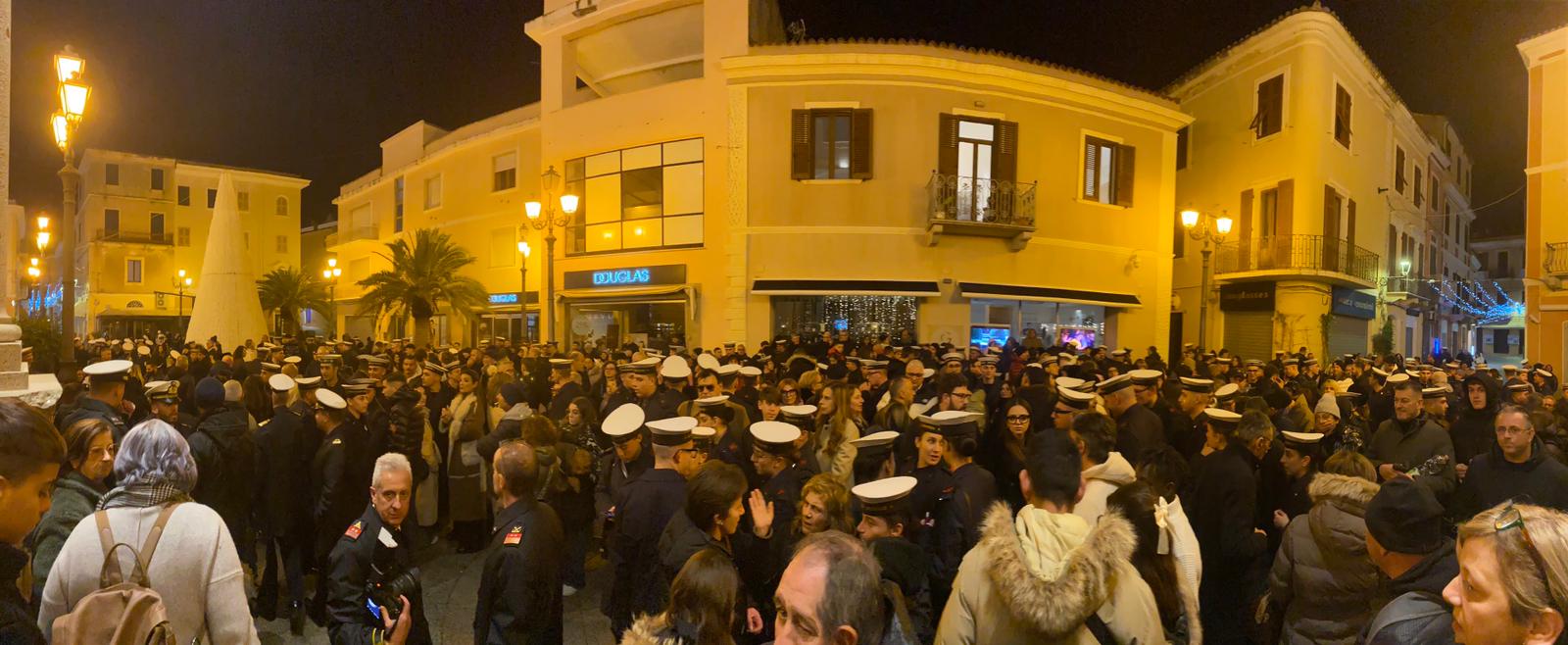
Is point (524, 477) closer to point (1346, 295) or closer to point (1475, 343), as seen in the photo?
point (1346, 295)

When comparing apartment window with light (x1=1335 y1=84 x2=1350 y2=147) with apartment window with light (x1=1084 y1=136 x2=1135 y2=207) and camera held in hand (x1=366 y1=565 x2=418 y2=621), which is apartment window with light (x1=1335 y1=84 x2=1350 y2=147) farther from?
camera held in hand (x1=366 y1=565 x2=418 y2=621)

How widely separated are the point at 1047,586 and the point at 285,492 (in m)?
5.74

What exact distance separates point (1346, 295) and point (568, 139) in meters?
23.9

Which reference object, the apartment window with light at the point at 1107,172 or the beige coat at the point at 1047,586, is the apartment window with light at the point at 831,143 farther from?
the beige coat at the point at 1047,586

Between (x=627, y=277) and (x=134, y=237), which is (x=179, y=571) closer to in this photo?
(x=627, y=277)

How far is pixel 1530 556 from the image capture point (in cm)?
191

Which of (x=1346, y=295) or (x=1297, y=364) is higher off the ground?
(x=1346, y=295)

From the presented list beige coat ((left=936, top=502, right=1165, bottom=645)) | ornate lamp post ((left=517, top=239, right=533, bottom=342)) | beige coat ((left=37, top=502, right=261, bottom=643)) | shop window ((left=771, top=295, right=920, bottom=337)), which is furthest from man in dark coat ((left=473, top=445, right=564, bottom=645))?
shop window ((left=771, top=295, right=920, bottom=337))

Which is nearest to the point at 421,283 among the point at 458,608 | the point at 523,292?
the point at 523,292

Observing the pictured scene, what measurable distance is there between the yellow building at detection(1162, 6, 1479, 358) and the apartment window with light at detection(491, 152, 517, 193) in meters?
20.5

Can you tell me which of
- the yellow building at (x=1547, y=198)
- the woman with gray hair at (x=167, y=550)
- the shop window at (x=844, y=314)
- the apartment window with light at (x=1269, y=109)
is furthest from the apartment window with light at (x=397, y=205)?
the yellow building at (x=1547, y=198)

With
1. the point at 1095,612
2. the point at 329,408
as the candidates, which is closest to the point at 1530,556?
the point at 1095,612

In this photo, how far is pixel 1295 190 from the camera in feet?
72.8

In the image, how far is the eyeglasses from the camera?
188 centimetres
